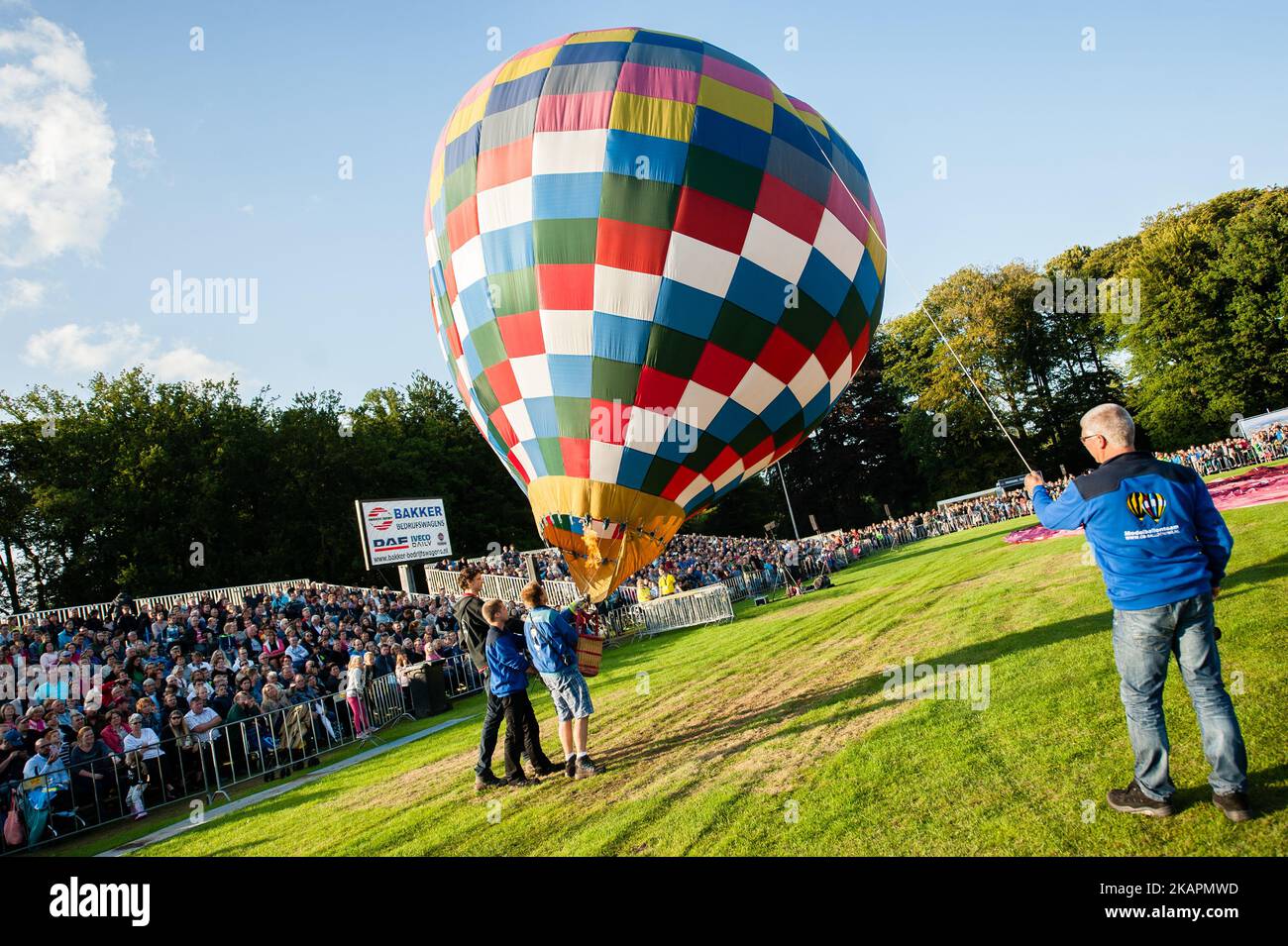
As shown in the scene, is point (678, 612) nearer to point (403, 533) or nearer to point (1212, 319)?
point (403, 533)

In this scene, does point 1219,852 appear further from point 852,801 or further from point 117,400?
point 117,400

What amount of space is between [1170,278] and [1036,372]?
32.4ft

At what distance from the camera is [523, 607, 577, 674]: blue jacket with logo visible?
6.46m

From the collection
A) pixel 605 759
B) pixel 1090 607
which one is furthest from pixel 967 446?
pixel 605 759

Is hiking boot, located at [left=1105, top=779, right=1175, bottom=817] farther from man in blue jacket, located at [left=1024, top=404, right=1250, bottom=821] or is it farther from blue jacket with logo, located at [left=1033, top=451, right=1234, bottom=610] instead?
blue jacket with logo, located at [left=1033, top=451, right=1234, bottom=610]

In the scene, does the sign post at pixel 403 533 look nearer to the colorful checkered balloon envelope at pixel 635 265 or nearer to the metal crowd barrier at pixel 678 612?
the metal crowd barrier at pixel 678 612

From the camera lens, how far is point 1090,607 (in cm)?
805

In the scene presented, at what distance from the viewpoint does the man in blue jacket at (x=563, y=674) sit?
6.41 m

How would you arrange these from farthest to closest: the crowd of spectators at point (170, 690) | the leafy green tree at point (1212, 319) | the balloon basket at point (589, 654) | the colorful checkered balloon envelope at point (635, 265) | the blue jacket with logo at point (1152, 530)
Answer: the leafy green tree at point (1212, 319)
the crowd of spectators at point (170, 690)
the colorful checkered balloon envelope at point (635, 265)
the balloon basket at point (589, 654)
the blue jacket with logo at point (1152, 530)

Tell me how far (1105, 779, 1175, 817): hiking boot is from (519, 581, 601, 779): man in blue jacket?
3967mm

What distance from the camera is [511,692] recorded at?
6.61 meters

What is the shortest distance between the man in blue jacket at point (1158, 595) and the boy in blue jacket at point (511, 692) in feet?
15.0
